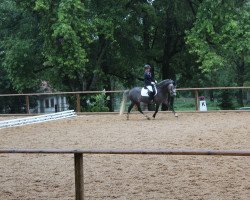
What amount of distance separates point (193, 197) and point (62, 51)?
18.8 metres

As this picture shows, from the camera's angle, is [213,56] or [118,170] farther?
[213,56]

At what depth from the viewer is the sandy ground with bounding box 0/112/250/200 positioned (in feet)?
20.3

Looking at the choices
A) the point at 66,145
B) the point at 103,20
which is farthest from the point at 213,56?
the point at 66,145

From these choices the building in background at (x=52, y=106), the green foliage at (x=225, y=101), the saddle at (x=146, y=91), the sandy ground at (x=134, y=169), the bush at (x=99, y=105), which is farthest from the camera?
the green foliage at (x=225, y=101)

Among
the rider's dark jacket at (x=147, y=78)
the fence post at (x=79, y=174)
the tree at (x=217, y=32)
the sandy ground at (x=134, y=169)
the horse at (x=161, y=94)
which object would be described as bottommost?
the sandy ground at (x=134, y=169)

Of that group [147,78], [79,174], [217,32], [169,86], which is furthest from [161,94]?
[79,174]

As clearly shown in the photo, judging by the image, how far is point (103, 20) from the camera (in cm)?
2402

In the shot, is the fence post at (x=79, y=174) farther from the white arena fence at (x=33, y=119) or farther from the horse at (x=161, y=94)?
the horse at (x=161, y=94)

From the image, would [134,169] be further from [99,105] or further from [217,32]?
[217,32]

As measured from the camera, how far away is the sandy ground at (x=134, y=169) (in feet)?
20.3

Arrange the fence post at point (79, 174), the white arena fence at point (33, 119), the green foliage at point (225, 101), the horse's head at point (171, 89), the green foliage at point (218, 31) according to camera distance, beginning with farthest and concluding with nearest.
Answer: the green foliage at point (225, 101) → the green foliage at point (218, 31) → the horse's head at point (171, 89) → the white arena fence at point (33, 119) → the fence post at point (79, 174)

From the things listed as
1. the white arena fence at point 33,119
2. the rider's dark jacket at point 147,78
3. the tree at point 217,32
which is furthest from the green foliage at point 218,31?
the white arena fence at point 33,119

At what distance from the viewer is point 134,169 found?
25.0 feet

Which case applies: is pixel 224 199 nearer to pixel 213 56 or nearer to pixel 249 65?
pixel 213 56
